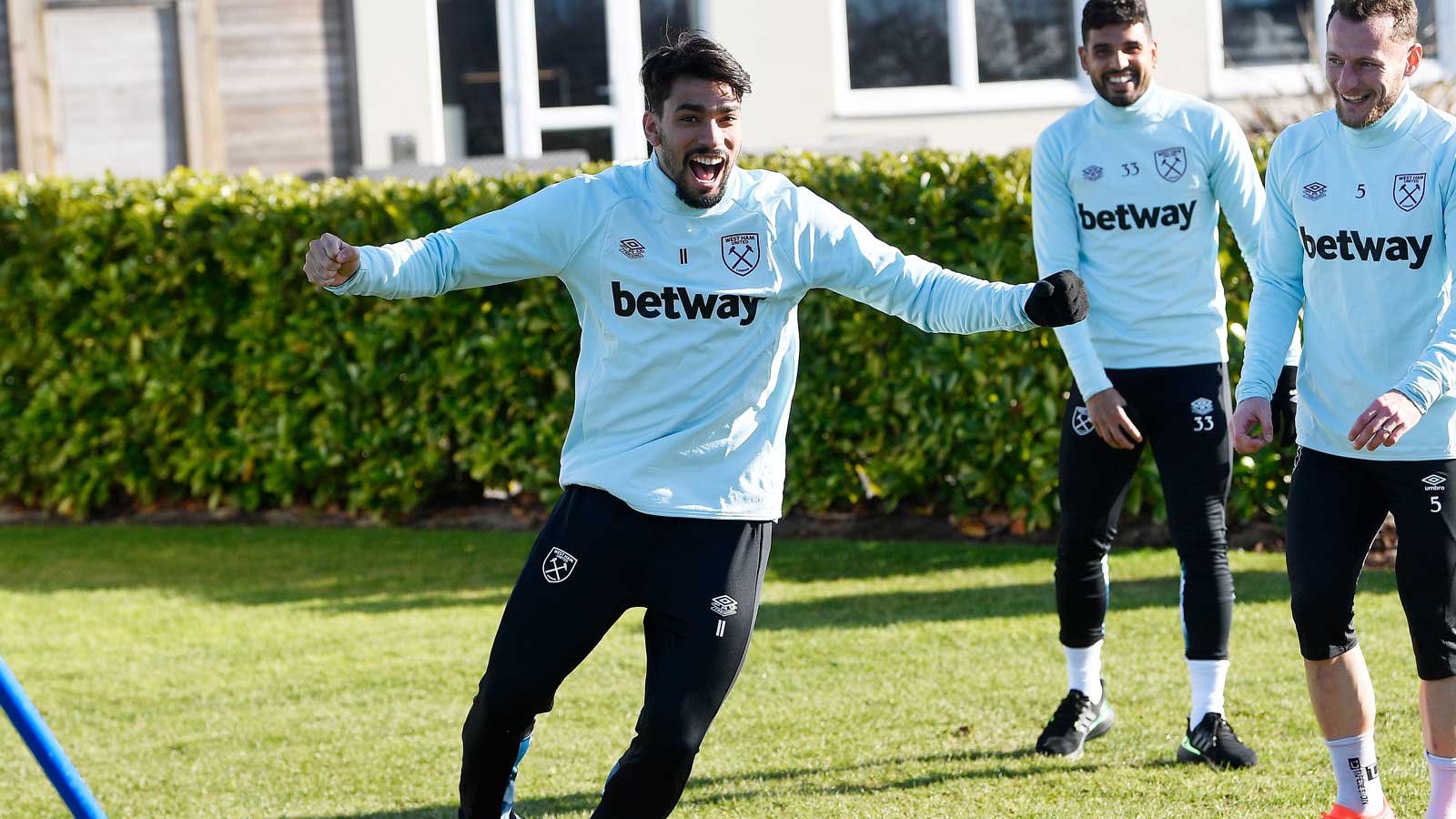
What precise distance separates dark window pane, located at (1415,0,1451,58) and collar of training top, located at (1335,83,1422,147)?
11.0 meters

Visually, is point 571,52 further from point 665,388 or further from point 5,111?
point 665,388

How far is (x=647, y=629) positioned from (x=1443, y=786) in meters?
2.03

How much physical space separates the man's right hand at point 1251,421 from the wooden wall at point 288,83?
36.1 ft

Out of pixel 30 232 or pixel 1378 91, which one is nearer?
pixel 1378 91

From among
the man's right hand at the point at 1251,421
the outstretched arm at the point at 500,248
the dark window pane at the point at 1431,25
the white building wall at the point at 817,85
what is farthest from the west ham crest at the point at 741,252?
the dark window pane at the point at 1431,25

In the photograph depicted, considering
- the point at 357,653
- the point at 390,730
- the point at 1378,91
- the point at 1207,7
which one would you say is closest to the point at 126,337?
the point at 357,653

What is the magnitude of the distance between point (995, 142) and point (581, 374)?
1076 centimetres

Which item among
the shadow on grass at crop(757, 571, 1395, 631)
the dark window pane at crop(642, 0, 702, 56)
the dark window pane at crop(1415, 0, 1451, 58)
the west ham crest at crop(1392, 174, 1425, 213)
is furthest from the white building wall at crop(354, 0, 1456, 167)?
the west ham crest at crop(1392, 174, 1425, 213)

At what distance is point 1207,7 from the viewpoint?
46.3 feet

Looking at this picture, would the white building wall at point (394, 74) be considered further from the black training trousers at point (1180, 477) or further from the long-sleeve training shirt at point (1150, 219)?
the black training trousers at point (1180, 477)

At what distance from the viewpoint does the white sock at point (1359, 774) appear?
4316 mm

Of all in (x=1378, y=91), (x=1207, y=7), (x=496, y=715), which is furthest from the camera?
(x=1207, y=7)

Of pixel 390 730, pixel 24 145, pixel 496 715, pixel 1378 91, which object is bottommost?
pixel 390 730

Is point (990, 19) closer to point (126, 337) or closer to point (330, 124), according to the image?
point (330, 124)
